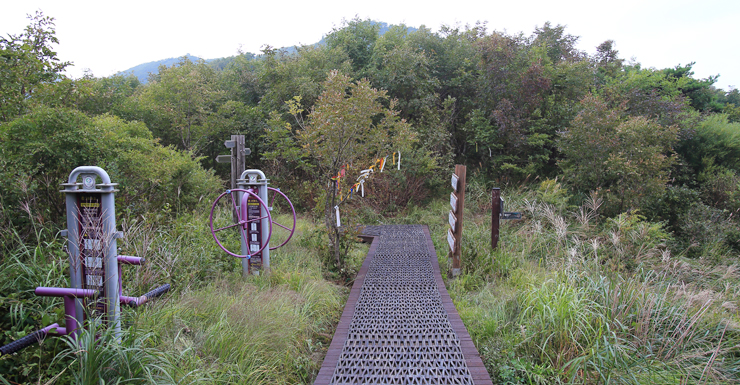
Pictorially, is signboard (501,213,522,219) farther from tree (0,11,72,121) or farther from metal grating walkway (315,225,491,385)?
tree (0,11,72,121)

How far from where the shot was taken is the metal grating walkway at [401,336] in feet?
7.89

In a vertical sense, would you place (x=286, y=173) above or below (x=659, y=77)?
below

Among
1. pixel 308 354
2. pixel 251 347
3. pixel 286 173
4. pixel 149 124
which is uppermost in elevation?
pixel 149 124

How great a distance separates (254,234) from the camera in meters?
4.25

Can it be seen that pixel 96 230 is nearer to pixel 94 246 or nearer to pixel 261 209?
pixel 94 246

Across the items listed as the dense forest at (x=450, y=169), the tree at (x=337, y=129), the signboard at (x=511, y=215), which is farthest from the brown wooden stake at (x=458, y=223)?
the tree at (x=337, y=129)

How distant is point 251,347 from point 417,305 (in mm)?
1642

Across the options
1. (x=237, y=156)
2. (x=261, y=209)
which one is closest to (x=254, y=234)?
(x=261, y=209)

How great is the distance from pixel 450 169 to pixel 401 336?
272 inches

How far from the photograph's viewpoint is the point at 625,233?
5.55 meters

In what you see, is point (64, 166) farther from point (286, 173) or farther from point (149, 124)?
point (149, 124)

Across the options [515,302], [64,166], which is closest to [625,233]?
[515,302]

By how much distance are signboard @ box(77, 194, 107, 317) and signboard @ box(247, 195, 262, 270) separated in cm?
204

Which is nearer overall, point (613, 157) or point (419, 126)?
point (613, 157)
